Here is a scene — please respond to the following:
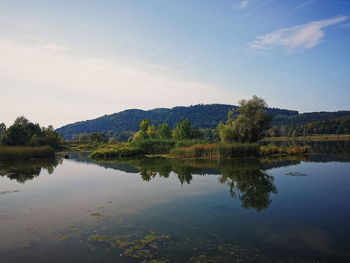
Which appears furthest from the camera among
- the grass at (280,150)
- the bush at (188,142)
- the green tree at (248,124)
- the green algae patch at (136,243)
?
the green tree at (248,124)

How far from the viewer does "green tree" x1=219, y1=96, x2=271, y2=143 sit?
43812 mm

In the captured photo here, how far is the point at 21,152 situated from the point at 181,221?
38957mm

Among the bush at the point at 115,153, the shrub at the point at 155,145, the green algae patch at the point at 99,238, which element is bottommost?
the green algae patch at the point at 99,238

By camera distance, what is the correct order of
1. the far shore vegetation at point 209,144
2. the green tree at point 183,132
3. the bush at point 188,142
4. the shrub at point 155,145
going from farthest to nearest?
1. the green tree at point 183,132
2. the shrub at point 155,145
3. the bush at point 188,142
4. the far shore vegetation at point 209,144

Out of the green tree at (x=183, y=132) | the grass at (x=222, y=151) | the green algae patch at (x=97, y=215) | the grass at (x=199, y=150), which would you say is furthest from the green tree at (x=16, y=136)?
the green algae patch at (x=97, y=215)

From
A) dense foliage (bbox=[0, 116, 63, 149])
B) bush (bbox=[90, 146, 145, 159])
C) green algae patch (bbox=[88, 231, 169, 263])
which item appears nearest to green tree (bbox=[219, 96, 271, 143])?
bush (bbox=[90, 146, 145, 159])

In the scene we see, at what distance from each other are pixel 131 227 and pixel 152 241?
1730 millimetres

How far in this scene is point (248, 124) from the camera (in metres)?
43.7

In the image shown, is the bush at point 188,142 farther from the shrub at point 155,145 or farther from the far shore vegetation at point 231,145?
the shrub at point 155,145

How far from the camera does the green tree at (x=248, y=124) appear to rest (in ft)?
144

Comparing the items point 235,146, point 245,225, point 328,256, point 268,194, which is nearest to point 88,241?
point 245,225

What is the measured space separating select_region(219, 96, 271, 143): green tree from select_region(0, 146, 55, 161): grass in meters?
29.8

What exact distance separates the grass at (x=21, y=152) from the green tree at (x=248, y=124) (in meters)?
29.8

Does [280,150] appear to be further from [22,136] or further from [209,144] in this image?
[22,136]
